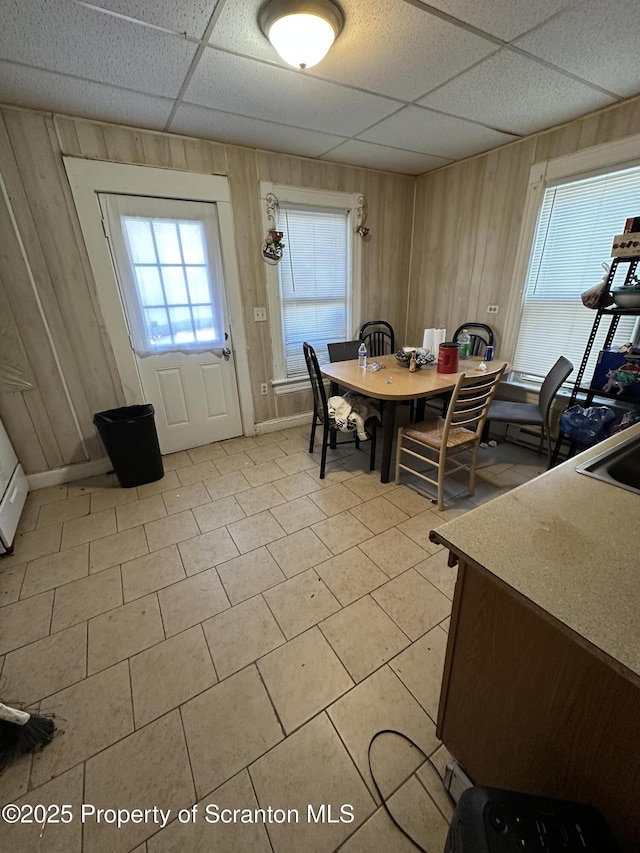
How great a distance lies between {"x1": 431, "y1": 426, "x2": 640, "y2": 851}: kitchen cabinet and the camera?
62 centimetres

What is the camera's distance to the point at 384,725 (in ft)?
3.94

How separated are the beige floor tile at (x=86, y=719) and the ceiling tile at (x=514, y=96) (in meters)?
3.29

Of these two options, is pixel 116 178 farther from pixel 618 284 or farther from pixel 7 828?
pixel 618 284

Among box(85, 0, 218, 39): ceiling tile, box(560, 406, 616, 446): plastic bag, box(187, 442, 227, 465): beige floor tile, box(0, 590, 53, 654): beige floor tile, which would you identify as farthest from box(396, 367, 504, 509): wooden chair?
box(0, 590, 53, 654): beige floor tile

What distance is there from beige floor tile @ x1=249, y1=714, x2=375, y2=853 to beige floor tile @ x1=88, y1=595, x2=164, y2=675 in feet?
2.31

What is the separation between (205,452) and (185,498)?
2.42 ft

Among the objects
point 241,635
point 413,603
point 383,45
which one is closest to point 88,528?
point 241,635

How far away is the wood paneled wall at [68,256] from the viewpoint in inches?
85.8

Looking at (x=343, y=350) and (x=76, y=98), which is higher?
(x=76, y=98)

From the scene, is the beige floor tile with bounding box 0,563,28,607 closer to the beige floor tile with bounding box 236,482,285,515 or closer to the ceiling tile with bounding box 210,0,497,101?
the beige floor tile with bounding box 236,482,285,515

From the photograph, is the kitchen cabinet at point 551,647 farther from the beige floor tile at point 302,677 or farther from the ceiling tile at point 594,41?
the ceiling tile at point 594,41

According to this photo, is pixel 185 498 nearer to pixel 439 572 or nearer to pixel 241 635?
pixel 241 635

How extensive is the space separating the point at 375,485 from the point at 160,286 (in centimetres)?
229

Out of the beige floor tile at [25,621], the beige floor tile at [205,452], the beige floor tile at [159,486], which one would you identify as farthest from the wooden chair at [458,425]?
the beige floor tile at [25,621]
